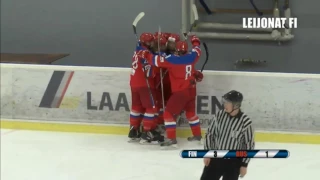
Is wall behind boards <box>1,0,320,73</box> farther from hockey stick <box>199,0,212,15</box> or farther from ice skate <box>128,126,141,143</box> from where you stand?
ice skate <box>128,126,141,143</box>

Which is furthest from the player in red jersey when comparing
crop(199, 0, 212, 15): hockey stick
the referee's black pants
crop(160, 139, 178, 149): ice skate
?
the referee's black pants

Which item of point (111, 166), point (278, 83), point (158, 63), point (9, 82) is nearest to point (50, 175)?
point (111, 166)

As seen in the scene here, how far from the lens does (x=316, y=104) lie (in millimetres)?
5551

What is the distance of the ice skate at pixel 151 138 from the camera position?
18.3ft

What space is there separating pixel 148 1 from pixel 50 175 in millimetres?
3069

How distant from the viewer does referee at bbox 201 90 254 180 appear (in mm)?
3148

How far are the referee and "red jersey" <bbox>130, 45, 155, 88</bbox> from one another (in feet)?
7.69

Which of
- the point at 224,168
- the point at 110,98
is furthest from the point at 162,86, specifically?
the point at 224,168

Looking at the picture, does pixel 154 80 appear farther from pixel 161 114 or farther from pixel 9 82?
pixel 9 82

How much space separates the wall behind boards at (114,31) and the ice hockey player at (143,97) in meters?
1.65

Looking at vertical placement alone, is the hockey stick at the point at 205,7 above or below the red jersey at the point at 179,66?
above

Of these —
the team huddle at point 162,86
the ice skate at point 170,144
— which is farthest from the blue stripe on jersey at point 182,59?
the ice skate at point 170,144

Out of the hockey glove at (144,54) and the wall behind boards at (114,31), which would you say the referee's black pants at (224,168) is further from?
the wall behind boards at (114,31)

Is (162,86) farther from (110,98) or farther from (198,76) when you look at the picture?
(110,98)
